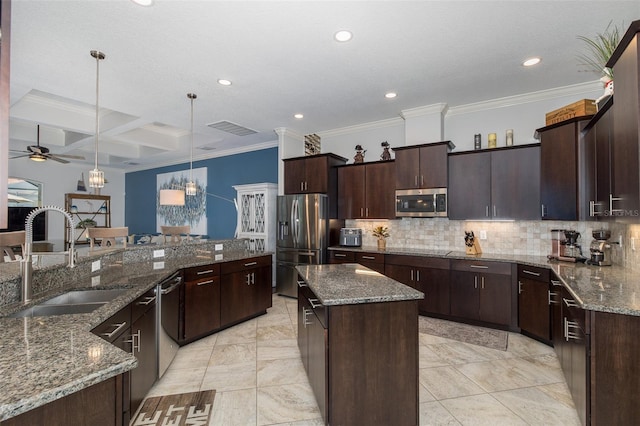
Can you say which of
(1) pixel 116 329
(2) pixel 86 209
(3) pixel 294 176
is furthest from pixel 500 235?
(2) pixel 86 209

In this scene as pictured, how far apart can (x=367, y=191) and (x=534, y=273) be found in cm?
239

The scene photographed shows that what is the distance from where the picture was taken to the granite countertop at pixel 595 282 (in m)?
1.69

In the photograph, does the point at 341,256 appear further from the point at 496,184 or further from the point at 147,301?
the point at 147,301

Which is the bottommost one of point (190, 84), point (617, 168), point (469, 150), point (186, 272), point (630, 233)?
point (186, 272)

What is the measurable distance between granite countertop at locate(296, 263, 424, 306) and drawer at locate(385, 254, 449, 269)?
1.55m

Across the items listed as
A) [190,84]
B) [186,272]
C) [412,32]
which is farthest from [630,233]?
[190,84]

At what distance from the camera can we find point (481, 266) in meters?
3.63

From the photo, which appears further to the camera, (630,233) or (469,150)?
(469,150)

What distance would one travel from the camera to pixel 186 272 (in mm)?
3113

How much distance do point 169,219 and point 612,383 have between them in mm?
8502

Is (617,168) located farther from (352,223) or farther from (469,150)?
(352,223)

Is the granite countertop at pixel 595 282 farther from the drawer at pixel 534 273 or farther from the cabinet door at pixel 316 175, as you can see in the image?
the cabinet door at pixel 316 175

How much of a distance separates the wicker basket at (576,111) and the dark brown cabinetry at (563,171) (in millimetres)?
70

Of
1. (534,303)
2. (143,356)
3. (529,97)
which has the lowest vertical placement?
(143,356)
